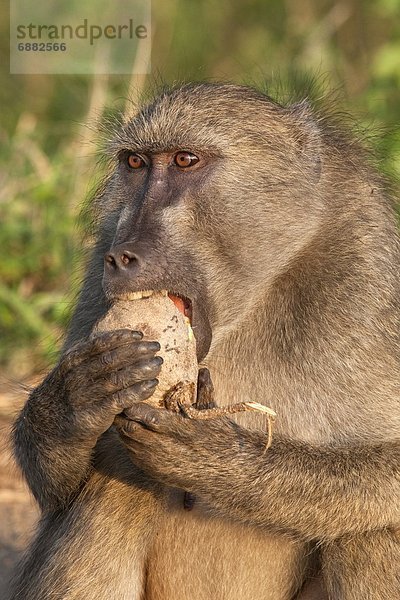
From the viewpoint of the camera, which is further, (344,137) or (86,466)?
(344,137)

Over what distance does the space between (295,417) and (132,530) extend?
21.9 inches

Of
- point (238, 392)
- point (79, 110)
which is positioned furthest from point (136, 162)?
point (79, 110)

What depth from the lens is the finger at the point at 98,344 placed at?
2949 mm

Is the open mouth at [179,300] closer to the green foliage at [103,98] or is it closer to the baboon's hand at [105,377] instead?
the baboon's hand at [105,377]

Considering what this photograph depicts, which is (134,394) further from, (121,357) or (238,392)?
(238,392)

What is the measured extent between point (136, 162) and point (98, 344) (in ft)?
2.38

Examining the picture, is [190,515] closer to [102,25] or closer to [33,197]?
[33,197]

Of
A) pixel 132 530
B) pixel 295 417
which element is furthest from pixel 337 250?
pixel 132 530

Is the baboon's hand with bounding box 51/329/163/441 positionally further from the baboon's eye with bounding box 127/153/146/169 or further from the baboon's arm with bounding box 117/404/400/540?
the baboon's eye with bounding box 127/153/146/169

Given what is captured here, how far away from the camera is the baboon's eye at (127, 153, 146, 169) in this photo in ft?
11.5

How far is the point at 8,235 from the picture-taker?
6.34 metres

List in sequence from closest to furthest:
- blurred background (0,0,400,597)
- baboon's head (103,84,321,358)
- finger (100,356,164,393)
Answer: finger (100,356,164,393), baboon's head (103,84,321,358), blurred background (0,0,400,597)

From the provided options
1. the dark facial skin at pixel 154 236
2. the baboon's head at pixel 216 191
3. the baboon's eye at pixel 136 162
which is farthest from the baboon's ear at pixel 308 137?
the baboon's eye at pixel 136 162

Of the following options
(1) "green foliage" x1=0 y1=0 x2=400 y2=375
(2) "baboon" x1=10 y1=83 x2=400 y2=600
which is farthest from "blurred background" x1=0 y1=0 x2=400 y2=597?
(2) "baboon" x1=10 y1=83 x2=400 y2=600
